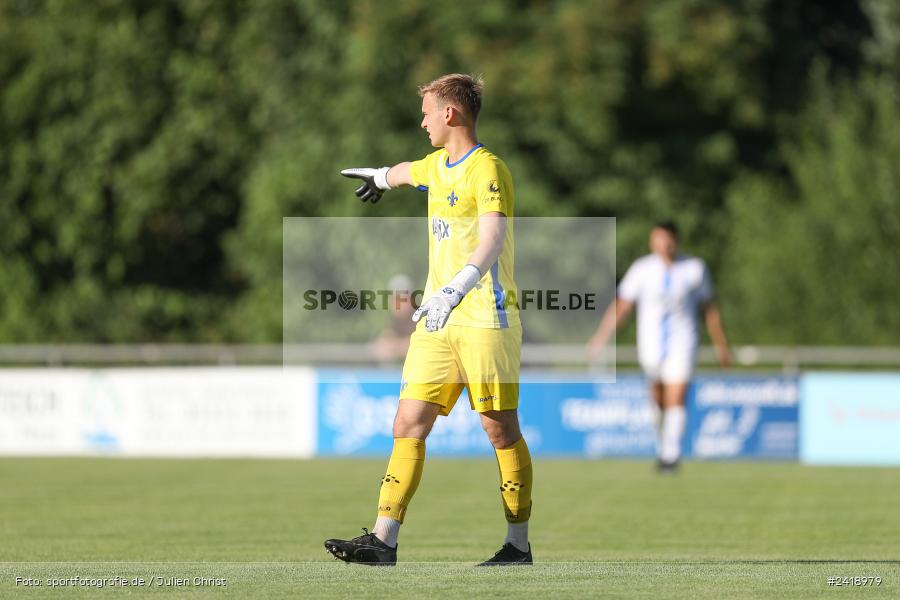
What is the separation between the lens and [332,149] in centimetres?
3338

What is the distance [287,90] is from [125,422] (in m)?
15.3

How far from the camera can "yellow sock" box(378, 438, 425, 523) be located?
7.21 metres

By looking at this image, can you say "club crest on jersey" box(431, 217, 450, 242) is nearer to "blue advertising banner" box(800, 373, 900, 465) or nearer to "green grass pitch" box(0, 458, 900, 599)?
"green grass pitch" box(0, 458, 900, 599)

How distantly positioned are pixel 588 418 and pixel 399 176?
44.3 ft

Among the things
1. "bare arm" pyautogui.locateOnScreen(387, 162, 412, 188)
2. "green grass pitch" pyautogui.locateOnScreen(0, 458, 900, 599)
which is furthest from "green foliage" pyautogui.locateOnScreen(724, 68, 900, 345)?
"bare arm" pyautogui.locateOnScreen(387, 162, 412, 188)

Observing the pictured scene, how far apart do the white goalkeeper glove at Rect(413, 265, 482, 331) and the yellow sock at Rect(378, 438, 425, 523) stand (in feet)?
2.17

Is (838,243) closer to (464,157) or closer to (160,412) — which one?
(160,412)

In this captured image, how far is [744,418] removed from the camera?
2047 centimetres

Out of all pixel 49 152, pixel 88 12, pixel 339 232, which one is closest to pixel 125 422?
pixel 339 232

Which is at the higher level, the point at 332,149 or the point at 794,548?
the point at 332,149

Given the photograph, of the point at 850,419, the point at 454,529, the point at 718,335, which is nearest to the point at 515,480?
the point at 454,529

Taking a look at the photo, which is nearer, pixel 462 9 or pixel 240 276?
pixel 462 9

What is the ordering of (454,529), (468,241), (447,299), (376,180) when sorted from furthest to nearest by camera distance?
(454,529), (376,180), (468,241), (447,299)

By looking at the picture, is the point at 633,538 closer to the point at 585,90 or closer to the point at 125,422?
the point at 125,422
